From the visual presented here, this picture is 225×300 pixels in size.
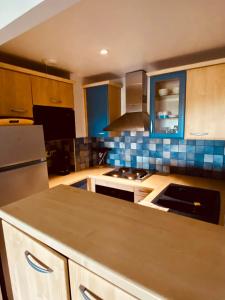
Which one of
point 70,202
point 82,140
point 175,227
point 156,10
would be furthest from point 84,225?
point 82,140

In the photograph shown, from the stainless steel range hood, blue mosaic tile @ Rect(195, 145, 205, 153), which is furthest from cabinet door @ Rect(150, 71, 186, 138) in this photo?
blue mosaic tile @ Rect(195, 145, 205, 153)

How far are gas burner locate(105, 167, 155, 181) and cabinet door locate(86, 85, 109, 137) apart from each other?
527 millimetres

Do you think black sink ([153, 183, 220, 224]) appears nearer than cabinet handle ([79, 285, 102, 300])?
No

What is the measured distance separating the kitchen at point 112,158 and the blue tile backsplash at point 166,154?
0.01 meters

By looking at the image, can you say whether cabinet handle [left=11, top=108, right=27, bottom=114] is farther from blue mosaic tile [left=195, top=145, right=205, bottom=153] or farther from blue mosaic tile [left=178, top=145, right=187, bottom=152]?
blue mosaic tile [left=195, top=145, right=205, bottom=153]

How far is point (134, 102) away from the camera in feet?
6.95

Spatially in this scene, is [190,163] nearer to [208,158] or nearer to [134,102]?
[208,158]

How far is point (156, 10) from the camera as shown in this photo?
1.03 metres

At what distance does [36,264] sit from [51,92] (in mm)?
1720

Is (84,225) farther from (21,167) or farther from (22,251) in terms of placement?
(21,167)

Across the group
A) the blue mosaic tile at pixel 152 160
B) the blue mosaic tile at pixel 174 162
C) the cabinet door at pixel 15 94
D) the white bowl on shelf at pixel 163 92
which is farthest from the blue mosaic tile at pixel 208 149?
the cabinet door at pixel 15 94

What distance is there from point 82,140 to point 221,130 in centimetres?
168

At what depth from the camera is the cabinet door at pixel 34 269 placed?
21.3 inches

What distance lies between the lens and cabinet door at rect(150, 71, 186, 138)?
70.7 inches
